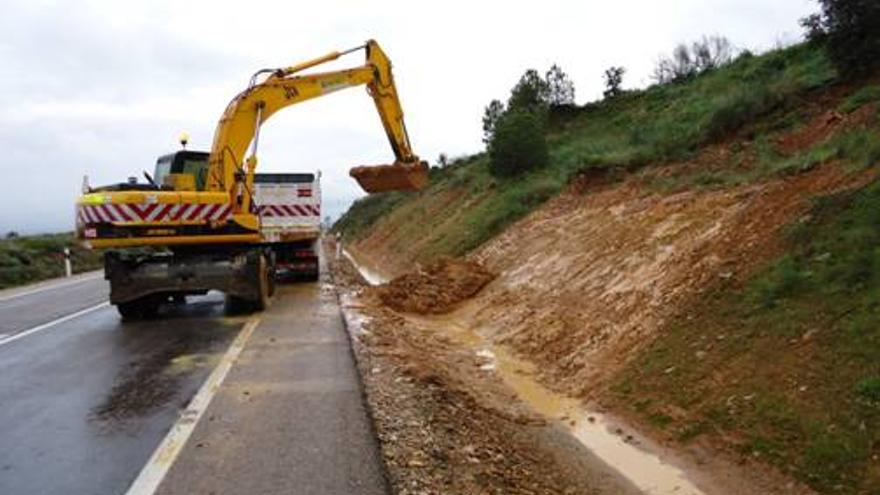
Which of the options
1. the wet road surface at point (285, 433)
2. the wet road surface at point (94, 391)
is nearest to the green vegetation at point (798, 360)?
the wet road surface at point (285, 433)

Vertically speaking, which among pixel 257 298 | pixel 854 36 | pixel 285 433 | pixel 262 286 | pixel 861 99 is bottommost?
pixel 285 433

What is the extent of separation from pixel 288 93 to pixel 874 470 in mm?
13533

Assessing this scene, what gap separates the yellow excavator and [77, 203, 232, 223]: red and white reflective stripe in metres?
0.02

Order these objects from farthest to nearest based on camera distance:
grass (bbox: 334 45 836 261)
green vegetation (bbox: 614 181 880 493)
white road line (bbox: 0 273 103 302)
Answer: white road line (bbox: 0 273 103 302)
grass (bbox: 334 45 836 261)
green vegetation (bbox: 614 181 880 493)

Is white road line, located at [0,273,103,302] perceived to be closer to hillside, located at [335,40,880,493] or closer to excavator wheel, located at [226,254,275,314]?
excavator wheel, located at [226,254,275,314]

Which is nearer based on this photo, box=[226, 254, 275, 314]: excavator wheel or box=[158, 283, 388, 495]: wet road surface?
box=[158, 283, 388, 495]: wet road surface

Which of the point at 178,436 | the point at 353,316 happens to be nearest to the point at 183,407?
the point at 178,436

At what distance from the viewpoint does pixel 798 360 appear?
762 centimetres

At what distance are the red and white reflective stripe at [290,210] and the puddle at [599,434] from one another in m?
10.5

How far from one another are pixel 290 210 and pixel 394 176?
4.75 meters

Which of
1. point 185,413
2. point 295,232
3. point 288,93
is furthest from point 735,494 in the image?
point 295,232

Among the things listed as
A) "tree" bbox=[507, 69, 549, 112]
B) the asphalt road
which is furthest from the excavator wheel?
"tree" bbox=[507, 69, 549, 112]

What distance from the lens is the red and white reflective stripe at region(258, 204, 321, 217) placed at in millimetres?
21797

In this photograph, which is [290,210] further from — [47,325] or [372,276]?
[372,276]
